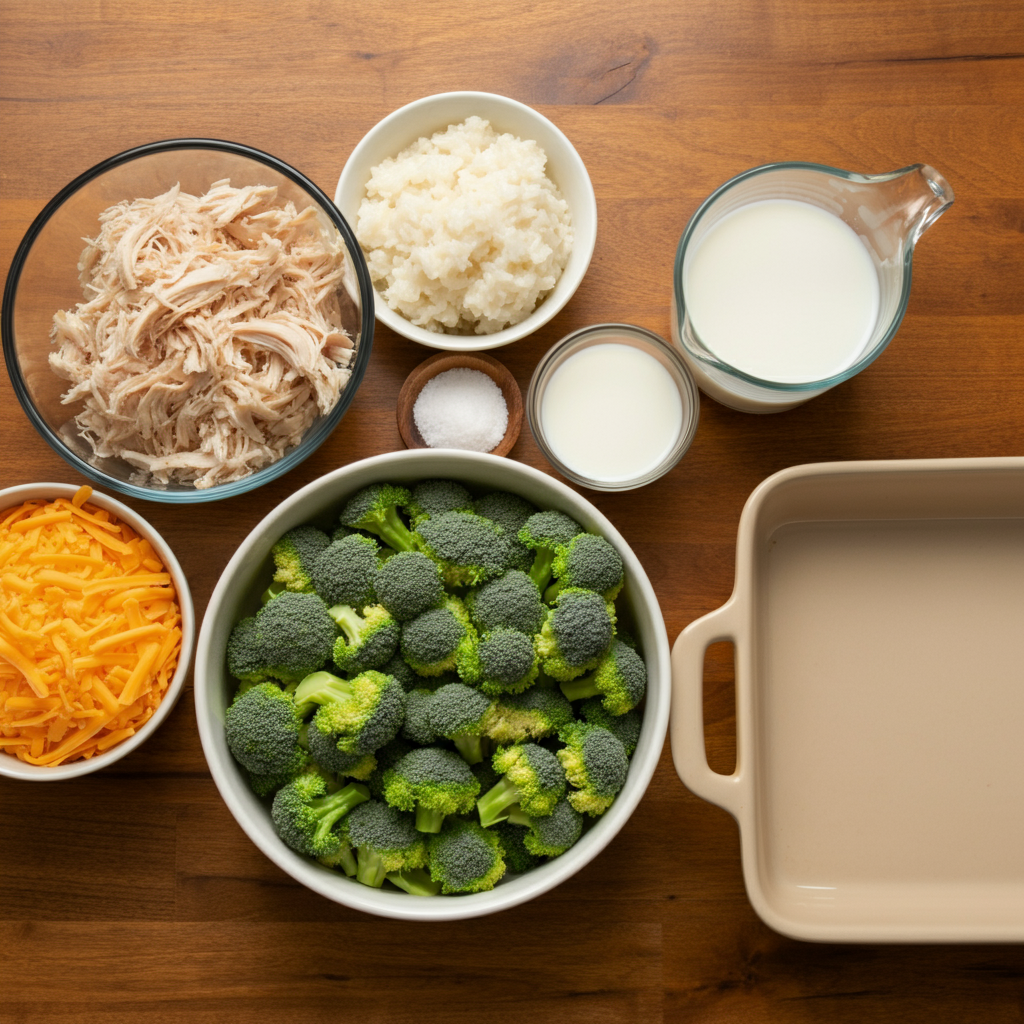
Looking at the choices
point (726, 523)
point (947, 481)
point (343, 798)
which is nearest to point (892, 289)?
point (947, 481)

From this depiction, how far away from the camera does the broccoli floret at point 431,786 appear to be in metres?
1.15

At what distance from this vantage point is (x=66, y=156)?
144cm

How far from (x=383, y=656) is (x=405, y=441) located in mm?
373

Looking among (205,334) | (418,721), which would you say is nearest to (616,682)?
(418,721)

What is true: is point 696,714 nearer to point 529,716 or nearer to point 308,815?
point 529,716

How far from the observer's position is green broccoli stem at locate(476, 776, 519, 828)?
47.0 inches

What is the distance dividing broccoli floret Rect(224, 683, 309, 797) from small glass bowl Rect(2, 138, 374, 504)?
0.32m

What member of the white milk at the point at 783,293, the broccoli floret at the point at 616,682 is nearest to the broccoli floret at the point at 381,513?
the broccoli floret at the point at 616,682

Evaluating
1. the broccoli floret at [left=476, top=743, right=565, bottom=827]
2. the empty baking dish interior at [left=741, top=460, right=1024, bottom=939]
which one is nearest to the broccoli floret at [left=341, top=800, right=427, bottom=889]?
the broccoli floret at [left=476, top=743, right=565, bottom=827]

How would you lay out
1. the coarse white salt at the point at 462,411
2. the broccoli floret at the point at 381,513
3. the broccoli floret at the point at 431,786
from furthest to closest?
the coarse white salt at the point at 462,411
the broccoli floret at the point at 381,513
the broccoli floret at the point at 431,786

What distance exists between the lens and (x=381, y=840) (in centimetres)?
117

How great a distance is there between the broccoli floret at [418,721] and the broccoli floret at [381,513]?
227mm

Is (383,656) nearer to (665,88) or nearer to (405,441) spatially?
(405,441)

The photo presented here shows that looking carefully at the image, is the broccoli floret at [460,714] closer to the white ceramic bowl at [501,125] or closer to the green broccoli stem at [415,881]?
the green broccoli stem at [415,881]
